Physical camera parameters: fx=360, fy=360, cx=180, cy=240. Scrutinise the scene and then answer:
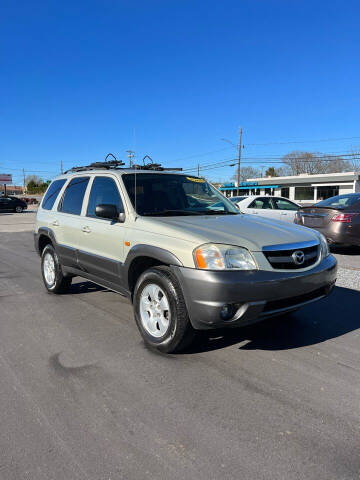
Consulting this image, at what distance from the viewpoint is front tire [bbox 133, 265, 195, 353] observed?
3.18 meters

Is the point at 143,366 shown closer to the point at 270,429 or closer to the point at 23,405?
the point at 23,405

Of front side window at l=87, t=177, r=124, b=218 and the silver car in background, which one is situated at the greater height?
front side window at l=87, t=177, r=124, b=218

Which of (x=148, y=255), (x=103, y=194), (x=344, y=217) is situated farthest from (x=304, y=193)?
(x=148, y=255)

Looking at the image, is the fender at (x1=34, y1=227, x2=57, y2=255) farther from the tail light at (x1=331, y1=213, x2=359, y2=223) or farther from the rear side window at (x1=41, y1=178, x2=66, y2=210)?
the tail light at (x1=331, y1=213, x2=359, y2=223)

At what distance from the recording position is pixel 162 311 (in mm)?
3406

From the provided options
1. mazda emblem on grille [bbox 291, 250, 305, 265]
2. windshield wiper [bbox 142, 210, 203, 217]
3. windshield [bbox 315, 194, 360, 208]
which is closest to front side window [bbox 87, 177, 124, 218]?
windshield wiper [bbox 142, 210, 203, 217]

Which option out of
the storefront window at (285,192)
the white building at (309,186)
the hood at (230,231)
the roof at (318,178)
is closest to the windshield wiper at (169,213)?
the hood at (230,231)

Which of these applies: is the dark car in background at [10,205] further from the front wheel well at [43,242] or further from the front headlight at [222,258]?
the front headlight at [222,258]

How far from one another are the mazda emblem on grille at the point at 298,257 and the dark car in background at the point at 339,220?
5.61 metres

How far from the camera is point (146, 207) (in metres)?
3.98

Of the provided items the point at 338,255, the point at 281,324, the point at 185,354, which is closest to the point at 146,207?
the point at 185,354

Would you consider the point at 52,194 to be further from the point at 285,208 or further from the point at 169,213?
the point at 285,208

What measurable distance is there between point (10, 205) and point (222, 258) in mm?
36149

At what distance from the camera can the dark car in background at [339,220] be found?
8.31 m
